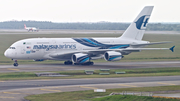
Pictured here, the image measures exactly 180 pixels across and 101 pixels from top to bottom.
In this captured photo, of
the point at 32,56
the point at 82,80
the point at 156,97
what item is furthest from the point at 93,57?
the point at 156,97

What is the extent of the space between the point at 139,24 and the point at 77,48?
12.3 meters

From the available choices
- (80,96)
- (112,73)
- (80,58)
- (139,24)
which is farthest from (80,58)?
(80,96)

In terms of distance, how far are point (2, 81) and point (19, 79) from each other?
234 centimetres

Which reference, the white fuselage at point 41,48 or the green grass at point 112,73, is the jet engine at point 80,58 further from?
the green grass at point 112,73

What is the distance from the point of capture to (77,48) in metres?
55.1

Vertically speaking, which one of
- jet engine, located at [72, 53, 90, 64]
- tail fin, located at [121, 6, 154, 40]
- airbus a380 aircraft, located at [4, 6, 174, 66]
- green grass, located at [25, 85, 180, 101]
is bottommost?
green grass, located at [25, 85, 180, 101]

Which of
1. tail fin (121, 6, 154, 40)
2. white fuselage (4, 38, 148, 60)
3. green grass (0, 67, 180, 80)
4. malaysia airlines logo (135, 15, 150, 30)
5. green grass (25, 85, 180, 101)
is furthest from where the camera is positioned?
malaysia airlines logo (135, 15, 150, 30)

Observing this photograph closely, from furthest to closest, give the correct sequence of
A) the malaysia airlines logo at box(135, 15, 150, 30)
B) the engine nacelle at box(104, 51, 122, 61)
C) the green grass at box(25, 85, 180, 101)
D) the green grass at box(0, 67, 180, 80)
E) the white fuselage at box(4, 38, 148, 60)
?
the malaysia airlines logo at box(135, 15, 150, 30), the white fuselage at box(4, 38, 148, 60), the engine nacelle at box(104, 51, 122, 61), the green grass at box(0, 67, 180, 80), the green grass at box(25, 85, 180, 101)

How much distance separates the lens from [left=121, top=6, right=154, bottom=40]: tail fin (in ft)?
191

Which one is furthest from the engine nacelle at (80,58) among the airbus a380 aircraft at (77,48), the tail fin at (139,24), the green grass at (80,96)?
the green grass at (80,96)

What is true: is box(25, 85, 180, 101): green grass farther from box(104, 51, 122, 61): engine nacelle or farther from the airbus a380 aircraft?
the airbus a380 aircraft

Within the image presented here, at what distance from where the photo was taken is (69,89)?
107 feet

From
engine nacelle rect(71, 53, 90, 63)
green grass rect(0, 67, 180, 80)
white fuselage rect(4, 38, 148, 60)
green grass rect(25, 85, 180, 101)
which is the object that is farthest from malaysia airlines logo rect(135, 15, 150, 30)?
green grass rect(25, 85, 180, 101)

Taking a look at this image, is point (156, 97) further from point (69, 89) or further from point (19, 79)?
point (19, 79)
